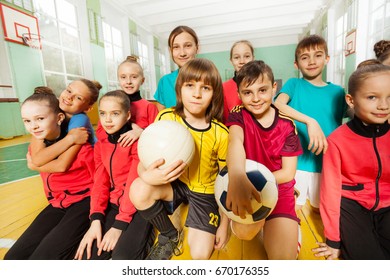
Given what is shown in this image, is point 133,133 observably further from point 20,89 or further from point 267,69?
point 20,89

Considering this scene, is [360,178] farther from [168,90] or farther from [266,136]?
[168,90]

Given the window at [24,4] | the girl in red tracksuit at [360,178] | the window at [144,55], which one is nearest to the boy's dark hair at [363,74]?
the girl in red tracksuit at [360,178]

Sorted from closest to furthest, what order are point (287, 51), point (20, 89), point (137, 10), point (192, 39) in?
point (192, 39) < point (20, 89) < point (137, 10) < point (287, 51)

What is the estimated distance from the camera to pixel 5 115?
396cm

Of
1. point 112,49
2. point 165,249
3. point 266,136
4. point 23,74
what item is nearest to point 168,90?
point 266,136

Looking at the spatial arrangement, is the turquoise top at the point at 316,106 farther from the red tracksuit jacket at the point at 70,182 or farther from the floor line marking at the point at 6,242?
the floor line marking at the point at 6,242

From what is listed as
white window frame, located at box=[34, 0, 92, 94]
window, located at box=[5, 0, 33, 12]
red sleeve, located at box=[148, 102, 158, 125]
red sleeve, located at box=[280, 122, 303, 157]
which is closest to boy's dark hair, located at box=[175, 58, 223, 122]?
red sleeve, located at box=[280, 122, 303, 157]

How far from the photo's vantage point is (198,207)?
111cm

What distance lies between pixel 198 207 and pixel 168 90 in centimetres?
114

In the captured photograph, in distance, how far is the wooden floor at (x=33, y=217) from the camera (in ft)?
3.41

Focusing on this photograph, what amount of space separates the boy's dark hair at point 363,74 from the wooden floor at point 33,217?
771 millimetres
